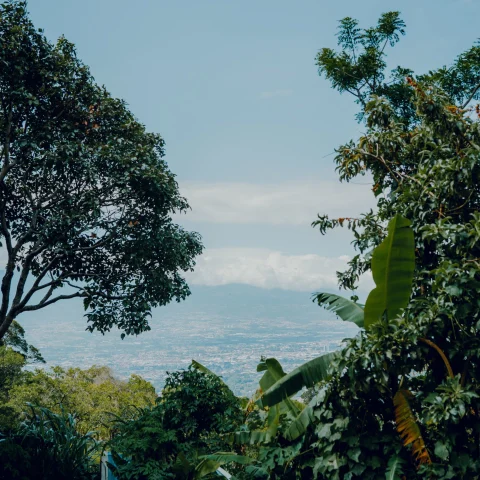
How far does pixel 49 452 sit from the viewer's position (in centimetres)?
572

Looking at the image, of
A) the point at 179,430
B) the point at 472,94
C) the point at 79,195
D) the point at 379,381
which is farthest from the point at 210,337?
the point at 379,381

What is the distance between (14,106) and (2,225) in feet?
6.44

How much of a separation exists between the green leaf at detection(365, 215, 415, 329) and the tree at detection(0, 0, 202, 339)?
4721mm

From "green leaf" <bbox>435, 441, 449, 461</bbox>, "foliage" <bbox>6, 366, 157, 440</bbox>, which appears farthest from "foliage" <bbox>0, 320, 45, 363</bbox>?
"green leaf" <bbox>435, 441, 449, 461</bbox>

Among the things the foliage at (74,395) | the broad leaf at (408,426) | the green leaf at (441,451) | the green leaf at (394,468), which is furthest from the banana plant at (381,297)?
the foliage at (74,395)

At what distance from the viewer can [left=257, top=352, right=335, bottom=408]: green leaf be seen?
177 inches

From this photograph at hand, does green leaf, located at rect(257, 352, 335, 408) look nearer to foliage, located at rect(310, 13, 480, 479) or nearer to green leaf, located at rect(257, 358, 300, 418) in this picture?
foliage, located at rect(310, 13, 480, 479)

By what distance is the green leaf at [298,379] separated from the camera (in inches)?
177

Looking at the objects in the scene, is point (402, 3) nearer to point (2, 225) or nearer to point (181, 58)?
point (181, 58)

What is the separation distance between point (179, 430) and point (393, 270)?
270 cm

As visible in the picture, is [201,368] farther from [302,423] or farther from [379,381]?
[379,381]

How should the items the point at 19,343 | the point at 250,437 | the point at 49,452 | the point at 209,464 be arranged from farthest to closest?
the point at 19,343, the point at 49,452, the point at 250,437, the point at 209,464

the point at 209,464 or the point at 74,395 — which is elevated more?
the point at 209,464

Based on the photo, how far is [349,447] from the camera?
4.39 metres
